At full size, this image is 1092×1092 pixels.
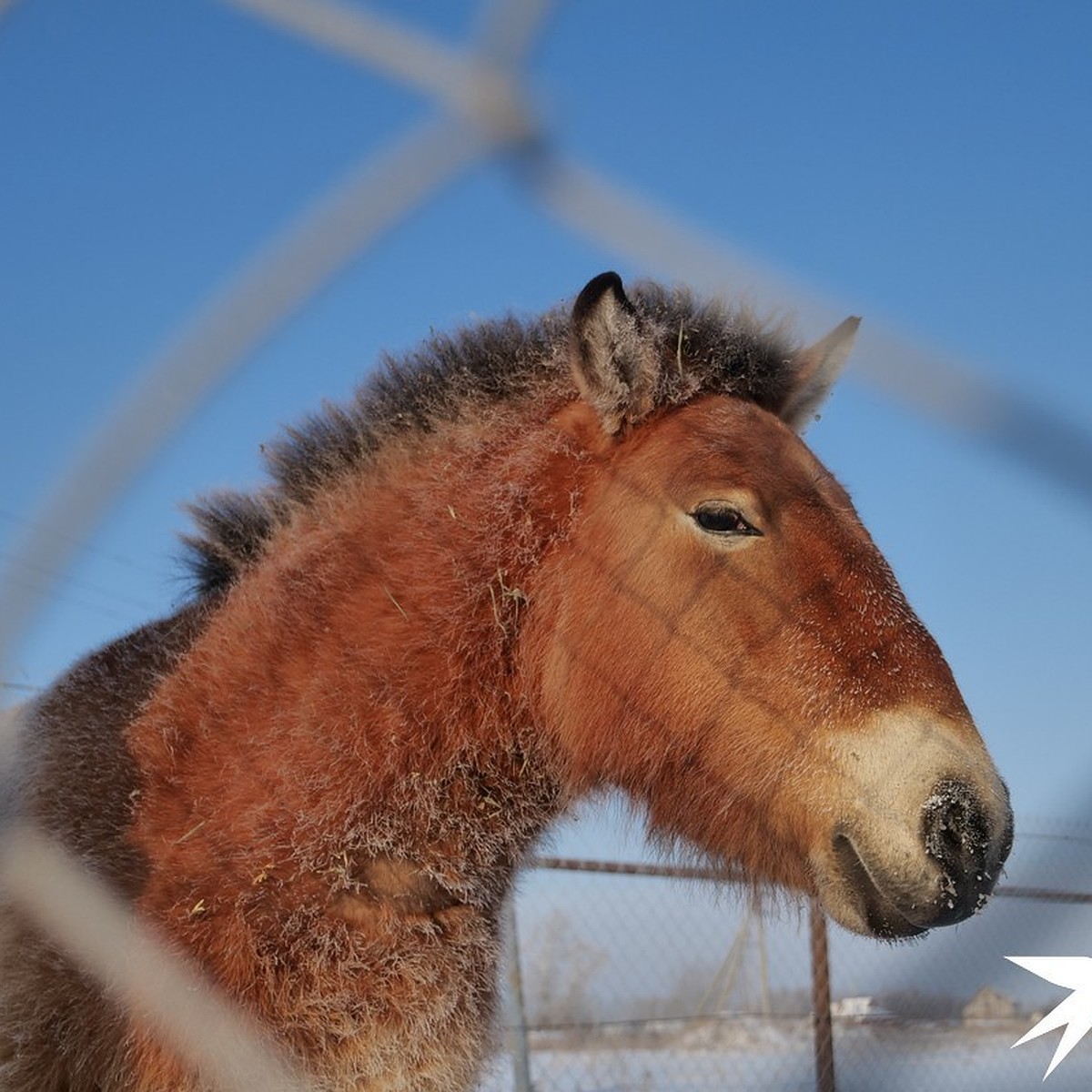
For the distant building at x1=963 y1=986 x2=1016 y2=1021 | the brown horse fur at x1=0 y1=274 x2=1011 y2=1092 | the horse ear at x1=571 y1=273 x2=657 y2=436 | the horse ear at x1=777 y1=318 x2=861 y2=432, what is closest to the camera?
the brown horse fur at x1=0 y1=274 x2=1011 y2=1092

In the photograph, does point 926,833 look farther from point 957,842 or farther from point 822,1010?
point 822,1010

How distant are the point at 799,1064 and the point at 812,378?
168 inches

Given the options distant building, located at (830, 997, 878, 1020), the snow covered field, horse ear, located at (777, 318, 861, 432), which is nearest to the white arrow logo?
horse ear, located at (777, 318, 861, 432)

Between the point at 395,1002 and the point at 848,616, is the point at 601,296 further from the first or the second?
the point at 395,1002

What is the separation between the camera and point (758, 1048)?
7102mm

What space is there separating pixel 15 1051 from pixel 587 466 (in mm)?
1872

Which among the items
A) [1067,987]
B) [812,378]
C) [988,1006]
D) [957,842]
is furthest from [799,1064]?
[1067,987]

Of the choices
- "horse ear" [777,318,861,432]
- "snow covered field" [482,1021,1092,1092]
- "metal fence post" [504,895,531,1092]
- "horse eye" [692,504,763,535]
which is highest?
"horse ear" [777,318,861,432]

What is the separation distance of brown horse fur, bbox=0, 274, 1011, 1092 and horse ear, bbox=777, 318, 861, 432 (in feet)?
0.57

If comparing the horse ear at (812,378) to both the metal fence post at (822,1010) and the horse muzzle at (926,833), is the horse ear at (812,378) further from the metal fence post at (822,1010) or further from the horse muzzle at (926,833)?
the metal fence post at (822,1010)

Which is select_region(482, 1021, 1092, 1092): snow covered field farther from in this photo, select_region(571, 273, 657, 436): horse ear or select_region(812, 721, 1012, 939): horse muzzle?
select_region(571, 273, 657, 436): horse ear

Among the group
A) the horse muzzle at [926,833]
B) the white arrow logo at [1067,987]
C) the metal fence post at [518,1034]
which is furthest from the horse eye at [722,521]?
the metal fence post at [518,1034]

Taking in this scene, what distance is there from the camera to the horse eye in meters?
2.96

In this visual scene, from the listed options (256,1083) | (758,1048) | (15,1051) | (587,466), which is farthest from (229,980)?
(758,1048)
